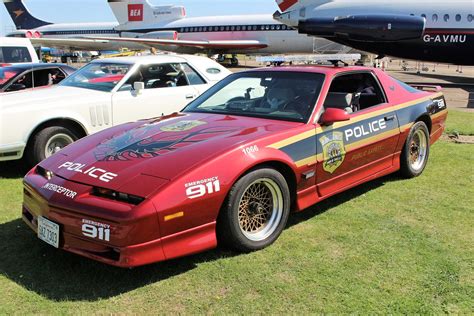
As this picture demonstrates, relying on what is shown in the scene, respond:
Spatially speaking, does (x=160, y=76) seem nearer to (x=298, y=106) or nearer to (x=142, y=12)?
(x=298, y=106)

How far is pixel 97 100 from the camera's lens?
6.13m

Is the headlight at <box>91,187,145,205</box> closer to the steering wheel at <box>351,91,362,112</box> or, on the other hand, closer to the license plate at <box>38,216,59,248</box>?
the license plate at <box>38,216,59,248</box>

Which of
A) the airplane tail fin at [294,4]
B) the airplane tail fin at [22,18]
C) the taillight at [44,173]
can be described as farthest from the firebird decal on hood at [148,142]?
the airplane tail fin at [22,18]

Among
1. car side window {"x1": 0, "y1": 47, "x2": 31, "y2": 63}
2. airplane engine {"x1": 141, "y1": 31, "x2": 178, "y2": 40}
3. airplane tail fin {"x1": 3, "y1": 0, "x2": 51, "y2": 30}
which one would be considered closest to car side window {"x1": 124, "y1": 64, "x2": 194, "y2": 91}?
car side window {"x1": 0, "y1": 47, "x2": 31, "y2": 63}

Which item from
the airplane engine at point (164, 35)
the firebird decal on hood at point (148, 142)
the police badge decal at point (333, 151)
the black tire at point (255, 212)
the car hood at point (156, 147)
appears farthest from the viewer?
the airplane engine at point (164, 35)

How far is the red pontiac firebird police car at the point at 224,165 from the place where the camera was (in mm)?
2887

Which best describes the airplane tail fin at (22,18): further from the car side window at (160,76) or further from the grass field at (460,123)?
the grass field at (460,123)

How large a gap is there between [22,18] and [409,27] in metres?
51.3

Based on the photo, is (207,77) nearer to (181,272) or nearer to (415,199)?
(415,199)

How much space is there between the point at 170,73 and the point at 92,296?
4.72m

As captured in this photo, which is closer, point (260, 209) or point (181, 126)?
point (260, 209)

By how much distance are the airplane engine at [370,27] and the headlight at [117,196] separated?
17.4m

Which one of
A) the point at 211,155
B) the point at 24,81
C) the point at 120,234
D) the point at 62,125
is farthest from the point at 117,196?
the point at 24,81

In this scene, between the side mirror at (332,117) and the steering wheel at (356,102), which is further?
the steering wheel at (356,102)
